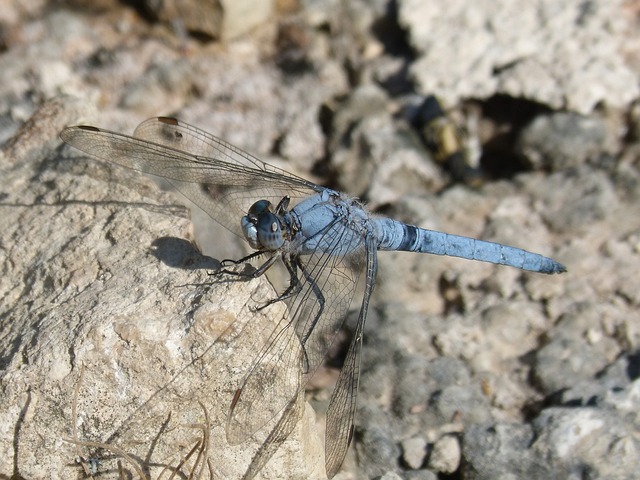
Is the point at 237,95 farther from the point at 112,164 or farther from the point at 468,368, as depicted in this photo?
the point at 468,368

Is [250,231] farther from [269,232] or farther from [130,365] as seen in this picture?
[130,365]

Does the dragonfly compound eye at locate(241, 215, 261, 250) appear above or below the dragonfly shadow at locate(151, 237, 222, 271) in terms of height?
above

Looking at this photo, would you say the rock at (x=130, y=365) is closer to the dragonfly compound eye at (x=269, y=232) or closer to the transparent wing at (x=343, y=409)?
the transparent wing at (x=343, y=409)

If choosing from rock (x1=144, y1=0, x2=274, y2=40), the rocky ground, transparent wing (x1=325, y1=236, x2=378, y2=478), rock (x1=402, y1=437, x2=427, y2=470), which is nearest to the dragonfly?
transparent wing (x1=325, y1=236, x2=378, y2=478)

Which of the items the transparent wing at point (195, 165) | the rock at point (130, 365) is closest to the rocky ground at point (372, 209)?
the rock at point (130, 365)

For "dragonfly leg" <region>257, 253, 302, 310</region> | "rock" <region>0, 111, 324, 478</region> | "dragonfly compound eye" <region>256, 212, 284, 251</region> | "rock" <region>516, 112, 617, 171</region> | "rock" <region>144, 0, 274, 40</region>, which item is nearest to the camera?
"rock" <region>0, 111, 324, 478</region>

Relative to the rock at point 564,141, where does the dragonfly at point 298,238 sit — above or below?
below

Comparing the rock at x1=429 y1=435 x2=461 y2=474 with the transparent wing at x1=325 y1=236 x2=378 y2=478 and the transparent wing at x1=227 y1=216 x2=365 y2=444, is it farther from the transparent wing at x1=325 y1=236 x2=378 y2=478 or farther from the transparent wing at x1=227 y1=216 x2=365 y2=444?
the transparent wing at x1=227 y1=216 x2=365 y2=444
